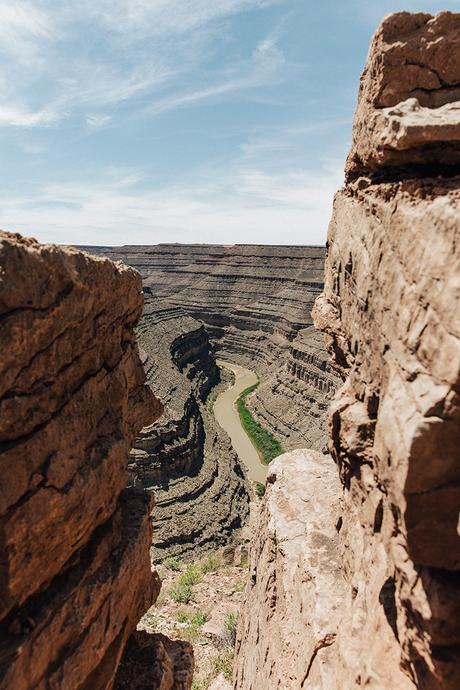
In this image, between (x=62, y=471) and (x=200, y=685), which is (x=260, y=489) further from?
(x=62, y=471)

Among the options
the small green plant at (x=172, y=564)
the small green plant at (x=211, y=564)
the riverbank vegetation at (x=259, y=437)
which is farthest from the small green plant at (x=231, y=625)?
the riverbank vegetation at (x=259, y=437)

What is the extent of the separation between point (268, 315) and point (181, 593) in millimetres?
52803

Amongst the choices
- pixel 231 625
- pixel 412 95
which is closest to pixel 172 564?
pixel 231 625

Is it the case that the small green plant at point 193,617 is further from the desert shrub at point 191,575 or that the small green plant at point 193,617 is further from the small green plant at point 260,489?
the small green plant at point 260,489

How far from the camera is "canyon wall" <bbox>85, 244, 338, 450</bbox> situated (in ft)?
133

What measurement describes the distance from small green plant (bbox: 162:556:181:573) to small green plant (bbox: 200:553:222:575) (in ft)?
3.89

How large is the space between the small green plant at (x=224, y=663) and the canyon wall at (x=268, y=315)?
64.2ft

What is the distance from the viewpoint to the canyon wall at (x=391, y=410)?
14.6 ft

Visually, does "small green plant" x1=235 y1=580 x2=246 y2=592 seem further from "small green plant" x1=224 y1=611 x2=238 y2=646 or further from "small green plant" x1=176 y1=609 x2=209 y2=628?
"small green plant" x1=176 y1=609 x2=209 y2=628

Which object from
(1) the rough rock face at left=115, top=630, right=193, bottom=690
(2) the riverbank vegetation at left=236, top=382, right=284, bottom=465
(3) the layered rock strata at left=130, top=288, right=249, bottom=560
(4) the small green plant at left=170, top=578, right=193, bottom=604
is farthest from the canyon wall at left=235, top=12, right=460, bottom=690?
(2) the riverbank vegetation at left=236, top=382, right=284, bottom=465

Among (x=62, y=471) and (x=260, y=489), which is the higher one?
(x=62, y=471)

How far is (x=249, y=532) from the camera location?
25.5m

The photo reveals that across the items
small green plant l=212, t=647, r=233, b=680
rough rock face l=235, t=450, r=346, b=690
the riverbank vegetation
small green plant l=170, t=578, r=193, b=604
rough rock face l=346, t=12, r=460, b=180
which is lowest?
the riverbank vegetation

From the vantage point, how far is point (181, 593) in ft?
55.5
